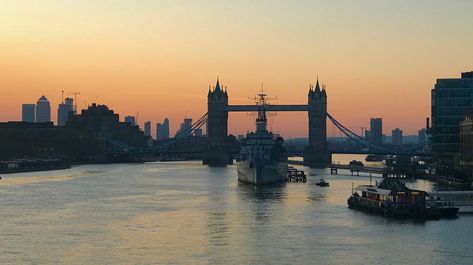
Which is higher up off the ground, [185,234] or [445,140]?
[445,140]

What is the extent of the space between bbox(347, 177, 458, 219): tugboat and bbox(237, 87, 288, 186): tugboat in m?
42.7

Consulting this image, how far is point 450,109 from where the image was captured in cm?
13200

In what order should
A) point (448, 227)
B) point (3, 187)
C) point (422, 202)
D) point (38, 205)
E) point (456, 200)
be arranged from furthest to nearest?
point (3, 187) → point (38, 205) → point (456, 200) → point (422, 202) → point (448, 227)

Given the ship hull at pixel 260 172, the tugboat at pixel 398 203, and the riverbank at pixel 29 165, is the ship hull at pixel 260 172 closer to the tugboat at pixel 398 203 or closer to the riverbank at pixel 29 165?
the tugboat at pixel 398 203

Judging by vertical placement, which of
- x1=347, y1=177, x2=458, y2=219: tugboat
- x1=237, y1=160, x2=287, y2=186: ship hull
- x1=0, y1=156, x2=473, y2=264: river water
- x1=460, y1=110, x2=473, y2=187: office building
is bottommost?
x1=0, y1=156, x2=473, y2=264: river water

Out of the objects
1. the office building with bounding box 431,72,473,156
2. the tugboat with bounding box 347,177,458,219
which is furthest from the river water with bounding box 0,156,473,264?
the office building with bounding box 431,72,473,156

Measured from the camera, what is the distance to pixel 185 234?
63594 mm

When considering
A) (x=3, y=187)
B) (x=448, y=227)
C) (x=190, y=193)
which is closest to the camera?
(x=448, y=227)

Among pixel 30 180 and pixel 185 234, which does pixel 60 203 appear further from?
pixel 30 180

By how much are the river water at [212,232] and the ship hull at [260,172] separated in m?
23.2

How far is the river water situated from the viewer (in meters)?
54.0

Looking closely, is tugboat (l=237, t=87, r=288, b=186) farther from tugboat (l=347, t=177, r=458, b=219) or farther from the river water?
tugboat (l=347, t=177, r=458, b=219)

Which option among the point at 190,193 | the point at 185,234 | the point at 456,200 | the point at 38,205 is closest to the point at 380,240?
the point at 185,234

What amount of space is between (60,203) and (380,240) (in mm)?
36546
